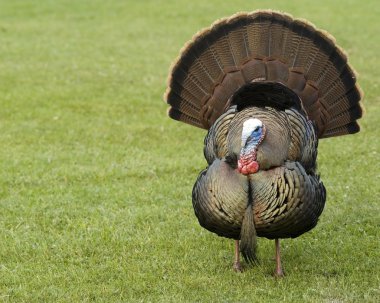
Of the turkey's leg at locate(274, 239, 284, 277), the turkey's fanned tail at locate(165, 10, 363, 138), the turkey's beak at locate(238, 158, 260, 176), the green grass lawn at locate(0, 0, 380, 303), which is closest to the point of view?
the turkey's beak at locate(238, 158, 260, 176)

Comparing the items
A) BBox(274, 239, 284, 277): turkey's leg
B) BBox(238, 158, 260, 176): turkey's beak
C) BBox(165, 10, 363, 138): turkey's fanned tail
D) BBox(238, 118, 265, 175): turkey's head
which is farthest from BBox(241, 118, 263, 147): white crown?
BBox(274, 239, 284, 277): turkey's leg

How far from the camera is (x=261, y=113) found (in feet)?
19.7

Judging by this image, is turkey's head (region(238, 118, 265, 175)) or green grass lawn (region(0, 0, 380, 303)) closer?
turkey's head (region(238, 118, 265, 175))

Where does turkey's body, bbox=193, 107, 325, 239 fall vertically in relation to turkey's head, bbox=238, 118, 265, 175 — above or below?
below

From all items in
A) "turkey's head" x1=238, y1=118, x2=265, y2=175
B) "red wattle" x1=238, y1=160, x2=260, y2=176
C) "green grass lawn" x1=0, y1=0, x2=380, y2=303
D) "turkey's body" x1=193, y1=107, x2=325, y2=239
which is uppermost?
"turkey's head" x1=238, y1=118, x2=265, y2=175

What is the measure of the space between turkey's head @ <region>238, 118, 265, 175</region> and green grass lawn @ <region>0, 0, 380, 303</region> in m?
0.99

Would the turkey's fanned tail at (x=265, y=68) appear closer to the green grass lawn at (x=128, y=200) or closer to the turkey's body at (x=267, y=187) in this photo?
the turkey's body at (x=267, y=187)

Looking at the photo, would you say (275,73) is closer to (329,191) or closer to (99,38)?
(329,191)

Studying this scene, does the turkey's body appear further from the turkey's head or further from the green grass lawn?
the green grass lawn

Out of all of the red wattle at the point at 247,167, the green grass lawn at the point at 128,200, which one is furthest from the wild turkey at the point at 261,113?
the green grass lawn at the point at 128,200

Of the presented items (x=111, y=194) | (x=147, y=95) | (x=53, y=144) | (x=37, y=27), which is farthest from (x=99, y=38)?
(x=111, y=194)

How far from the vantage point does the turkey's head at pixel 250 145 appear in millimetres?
5566

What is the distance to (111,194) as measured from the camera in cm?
834

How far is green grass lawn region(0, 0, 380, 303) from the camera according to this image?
615 centimetres
